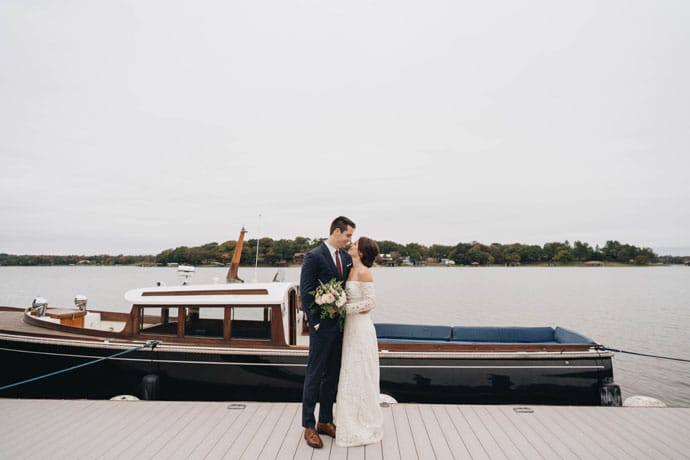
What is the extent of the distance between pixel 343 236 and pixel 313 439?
5.99 ft

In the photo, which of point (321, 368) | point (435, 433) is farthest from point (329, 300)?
point (435, 433)

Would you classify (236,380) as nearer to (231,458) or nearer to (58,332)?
(231,458)

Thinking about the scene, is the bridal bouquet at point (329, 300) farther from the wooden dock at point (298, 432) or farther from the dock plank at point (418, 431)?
the dock plank at point (418, 431)

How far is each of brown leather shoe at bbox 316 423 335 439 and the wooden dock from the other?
6cm

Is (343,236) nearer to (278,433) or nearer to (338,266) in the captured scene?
(338,266)

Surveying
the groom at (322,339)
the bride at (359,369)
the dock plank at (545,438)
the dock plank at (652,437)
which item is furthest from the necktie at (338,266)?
the dock plank at (652,437)

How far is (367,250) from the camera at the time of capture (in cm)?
365

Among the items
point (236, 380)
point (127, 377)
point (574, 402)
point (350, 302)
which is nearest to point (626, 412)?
point (574, 402)

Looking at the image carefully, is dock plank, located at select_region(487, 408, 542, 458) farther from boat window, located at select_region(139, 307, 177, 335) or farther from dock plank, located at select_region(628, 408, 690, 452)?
boat window, located at select_region(139, 307, 177, 335)

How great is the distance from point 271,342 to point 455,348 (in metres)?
2.76

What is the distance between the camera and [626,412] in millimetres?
4449

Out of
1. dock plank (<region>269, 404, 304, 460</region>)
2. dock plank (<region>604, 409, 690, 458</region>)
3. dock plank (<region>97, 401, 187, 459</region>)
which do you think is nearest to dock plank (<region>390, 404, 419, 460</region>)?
dock plank (<region>269, 404, 304, 460</region>)

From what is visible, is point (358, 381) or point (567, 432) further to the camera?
point (567, 432)

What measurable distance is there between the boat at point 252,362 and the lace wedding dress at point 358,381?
7.51ft
